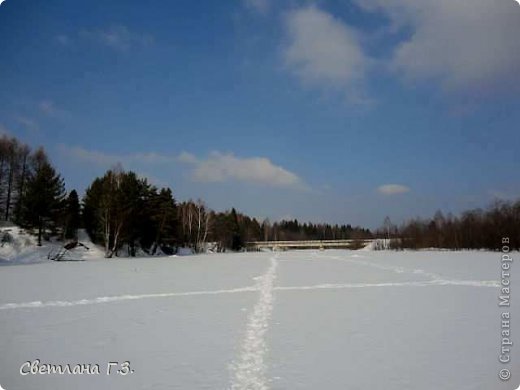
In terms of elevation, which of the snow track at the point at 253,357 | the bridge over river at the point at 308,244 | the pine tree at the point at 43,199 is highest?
the pine tree at the point at 43,199

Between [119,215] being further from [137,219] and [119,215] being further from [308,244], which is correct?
[308,244]

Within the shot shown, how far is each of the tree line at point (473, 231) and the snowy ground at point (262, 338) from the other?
44.6 m

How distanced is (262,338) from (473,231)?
6221cm

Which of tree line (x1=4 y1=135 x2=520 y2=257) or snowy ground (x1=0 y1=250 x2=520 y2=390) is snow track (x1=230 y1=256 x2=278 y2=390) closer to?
snowy ground (x1=0 y1=250 x2=520 y2=390)

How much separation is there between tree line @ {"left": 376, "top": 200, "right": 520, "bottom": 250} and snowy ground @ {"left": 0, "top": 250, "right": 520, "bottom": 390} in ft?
146

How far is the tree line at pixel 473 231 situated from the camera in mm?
53594

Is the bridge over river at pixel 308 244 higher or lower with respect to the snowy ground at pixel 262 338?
lower

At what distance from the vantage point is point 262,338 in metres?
8.31

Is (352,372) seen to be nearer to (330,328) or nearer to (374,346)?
(374,346)

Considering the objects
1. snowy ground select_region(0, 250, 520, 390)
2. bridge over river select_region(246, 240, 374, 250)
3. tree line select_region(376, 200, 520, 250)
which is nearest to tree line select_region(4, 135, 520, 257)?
tree line select_region(376, 200, 520, 250)

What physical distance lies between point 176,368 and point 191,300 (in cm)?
690

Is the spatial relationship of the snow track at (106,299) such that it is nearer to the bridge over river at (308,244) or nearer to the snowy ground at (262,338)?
A: the snowy ground at (262,338)

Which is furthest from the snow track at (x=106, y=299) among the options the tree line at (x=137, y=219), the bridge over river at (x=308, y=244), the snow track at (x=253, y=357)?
the bridge over river at (x=308, y=244)

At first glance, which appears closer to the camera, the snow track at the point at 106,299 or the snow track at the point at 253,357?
the snow track at the point at 253,357
